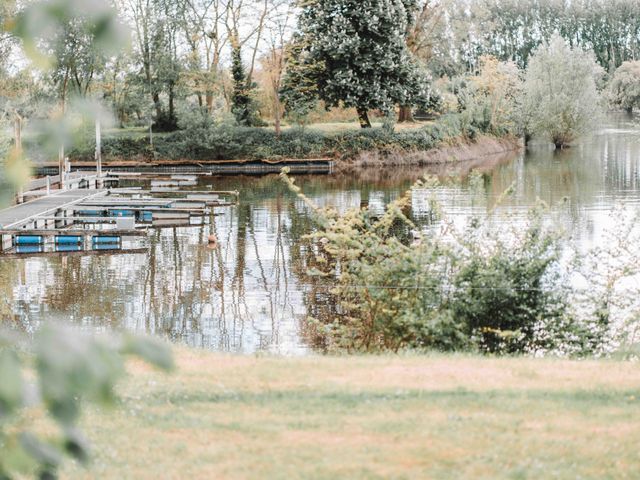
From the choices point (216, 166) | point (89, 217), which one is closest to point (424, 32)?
point (216, 166)

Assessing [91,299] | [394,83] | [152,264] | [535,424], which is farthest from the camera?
[394,83]

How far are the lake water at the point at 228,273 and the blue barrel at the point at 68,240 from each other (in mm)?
1560

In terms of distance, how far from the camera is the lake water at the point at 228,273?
12.8m

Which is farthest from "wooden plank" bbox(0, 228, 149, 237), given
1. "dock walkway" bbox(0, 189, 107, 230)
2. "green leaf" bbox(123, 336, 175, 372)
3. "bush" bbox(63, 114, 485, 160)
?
"bush" bbox(63, 114, 485, 160)

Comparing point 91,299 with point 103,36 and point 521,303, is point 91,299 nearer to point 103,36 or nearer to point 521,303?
point 521,303

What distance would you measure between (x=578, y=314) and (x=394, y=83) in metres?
37.9

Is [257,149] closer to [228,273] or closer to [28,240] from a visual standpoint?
[28,240]

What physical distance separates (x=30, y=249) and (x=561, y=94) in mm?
42549

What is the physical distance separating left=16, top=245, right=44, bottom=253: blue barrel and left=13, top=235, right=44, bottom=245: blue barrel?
10 centimetres

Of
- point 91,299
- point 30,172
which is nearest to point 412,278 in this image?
point 91,299

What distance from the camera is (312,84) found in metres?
46.8

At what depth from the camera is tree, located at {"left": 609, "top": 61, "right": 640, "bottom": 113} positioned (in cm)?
7100

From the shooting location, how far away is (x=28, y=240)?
2066 centimetres

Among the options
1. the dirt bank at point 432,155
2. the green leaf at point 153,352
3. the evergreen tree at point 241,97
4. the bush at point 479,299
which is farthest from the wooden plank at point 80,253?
the evergreen tree at point 241,97
